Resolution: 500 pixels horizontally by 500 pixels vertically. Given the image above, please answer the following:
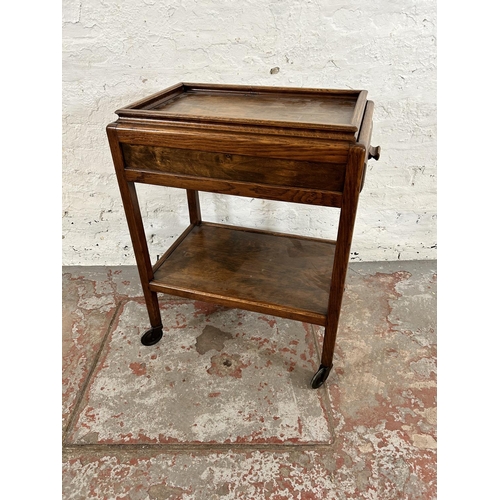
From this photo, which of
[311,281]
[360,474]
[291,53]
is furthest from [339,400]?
[291,53]

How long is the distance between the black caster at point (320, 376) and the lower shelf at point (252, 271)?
0.84 feet

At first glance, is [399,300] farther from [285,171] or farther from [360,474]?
[285,171]

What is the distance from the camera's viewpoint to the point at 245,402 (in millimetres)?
1552

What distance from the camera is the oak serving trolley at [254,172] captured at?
1.16 metres

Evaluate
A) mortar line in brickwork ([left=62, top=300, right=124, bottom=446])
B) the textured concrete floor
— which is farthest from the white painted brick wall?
mortar line in brickwork ([left=62, top=300, right=124, bottom=446])

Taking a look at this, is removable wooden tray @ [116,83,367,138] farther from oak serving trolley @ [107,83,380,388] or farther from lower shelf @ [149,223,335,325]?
lower shelf @ [149,223,335,325]

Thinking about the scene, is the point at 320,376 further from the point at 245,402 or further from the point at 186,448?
the point at 186,448

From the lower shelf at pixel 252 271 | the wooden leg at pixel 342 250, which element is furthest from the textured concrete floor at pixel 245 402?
the lower shelf at pixel 252 271

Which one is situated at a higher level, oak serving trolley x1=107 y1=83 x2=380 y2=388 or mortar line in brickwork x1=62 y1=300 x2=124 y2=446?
oak serving trolley x1=107 y1=83 x2=380 y2=388

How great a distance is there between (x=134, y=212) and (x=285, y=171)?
63 centimetres

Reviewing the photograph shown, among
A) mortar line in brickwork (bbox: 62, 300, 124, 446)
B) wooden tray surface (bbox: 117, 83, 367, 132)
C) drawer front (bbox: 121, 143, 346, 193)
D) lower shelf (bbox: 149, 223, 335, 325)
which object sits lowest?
mortar line in brickwork (bbox: 62, 300, 124, 446)

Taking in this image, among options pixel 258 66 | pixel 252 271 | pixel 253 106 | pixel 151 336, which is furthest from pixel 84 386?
pixel 258 66

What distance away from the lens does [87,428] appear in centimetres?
147

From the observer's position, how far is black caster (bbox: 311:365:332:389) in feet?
5.23
